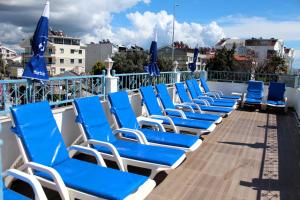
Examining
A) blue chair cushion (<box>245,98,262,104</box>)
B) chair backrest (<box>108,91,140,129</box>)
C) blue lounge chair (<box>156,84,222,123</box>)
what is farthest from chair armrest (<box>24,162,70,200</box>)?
blue chair cushion (<box>245,98,262,104</box>)

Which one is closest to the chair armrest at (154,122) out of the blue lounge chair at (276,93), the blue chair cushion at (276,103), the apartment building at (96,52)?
the blue chair cushion at (276,103)

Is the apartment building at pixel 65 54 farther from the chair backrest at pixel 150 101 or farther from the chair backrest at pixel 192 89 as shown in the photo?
the chair backrest at pixel 150 101

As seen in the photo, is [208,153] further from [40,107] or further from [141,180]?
[40,107]

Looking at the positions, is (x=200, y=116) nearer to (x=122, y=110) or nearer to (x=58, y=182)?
(x=122, y=110)

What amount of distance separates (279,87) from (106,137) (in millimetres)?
7873

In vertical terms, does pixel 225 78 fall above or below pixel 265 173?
above

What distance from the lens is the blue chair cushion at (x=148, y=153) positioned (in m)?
3.25

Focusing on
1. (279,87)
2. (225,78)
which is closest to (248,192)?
(279,87)

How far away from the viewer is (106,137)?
393 cm

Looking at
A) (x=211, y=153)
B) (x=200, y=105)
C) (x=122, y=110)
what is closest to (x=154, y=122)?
(x=122, y=110)

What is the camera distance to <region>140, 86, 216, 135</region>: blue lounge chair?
4945 millimetres

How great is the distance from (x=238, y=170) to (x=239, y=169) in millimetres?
52

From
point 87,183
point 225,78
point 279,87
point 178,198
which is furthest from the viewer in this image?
point 225,78

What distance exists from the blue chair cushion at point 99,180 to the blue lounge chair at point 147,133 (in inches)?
51.6
